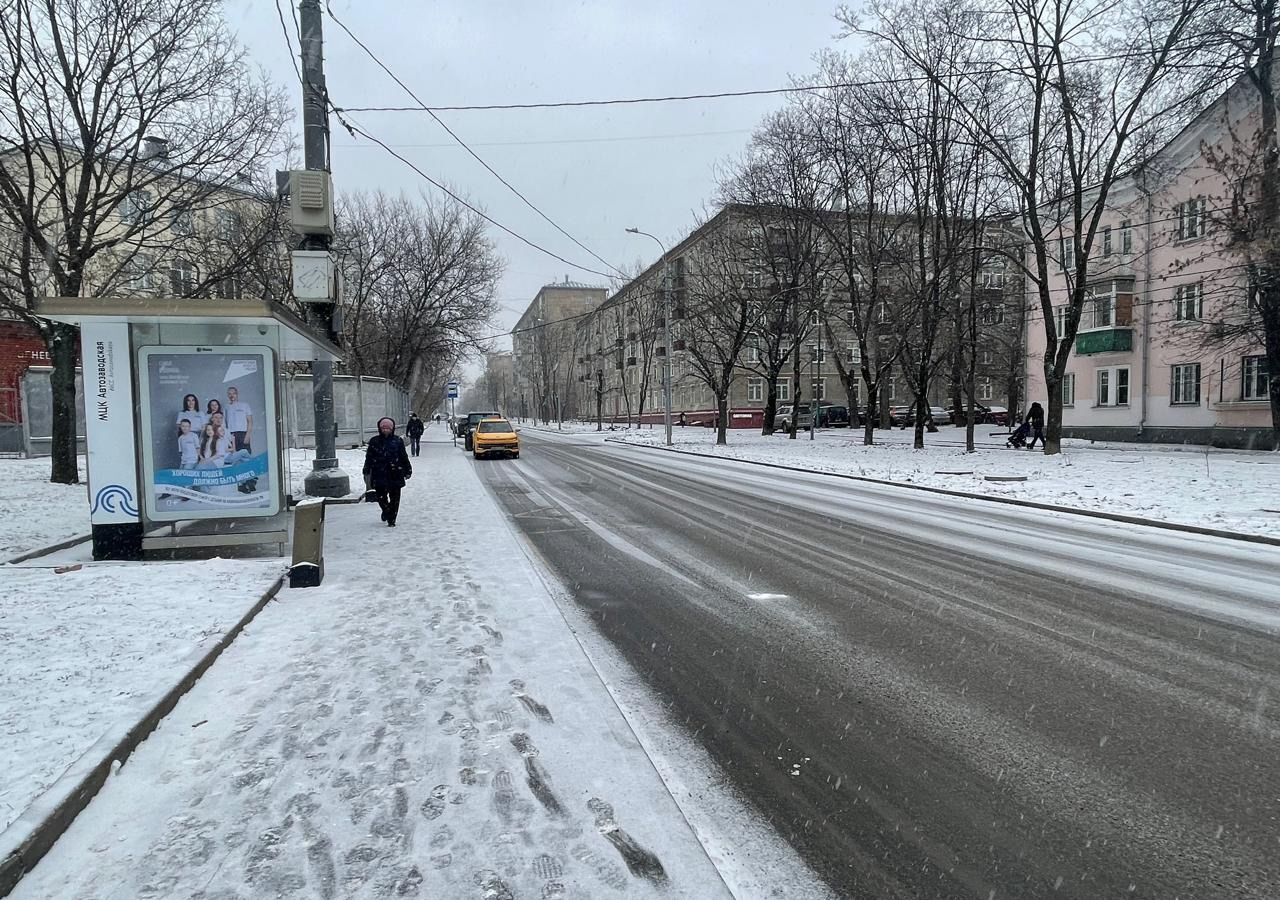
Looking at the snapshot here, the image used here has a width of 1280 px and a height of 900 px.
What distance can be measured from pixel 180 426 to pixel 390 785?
6674 millimetres

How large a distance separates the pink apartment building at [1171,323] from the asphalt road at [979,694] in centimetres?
2085

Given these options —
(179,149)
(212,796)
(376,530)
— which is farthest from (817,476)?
(212,796)

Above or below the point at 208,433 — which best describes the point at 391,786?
below

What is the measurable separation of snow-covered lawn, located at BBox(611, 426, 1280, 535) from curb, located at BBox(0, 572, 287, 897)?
12805 mm

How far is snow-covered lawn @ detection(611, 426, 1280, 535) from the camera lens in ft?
40.2

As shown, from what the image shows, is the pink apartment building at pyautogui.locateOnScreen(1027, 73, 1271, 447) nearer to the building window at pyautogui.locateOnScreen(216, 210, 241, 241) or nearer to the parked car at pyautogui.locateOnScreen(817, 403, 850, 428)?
the parked car at pyautogui.locateOnScreen(817, 403, 850, 428)

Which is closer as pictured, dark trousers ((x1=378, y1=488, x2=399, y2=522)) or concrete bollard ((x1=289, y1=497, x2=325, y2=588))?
concrete bollard ((x1=289, y1=497, x2=325, y2=588))

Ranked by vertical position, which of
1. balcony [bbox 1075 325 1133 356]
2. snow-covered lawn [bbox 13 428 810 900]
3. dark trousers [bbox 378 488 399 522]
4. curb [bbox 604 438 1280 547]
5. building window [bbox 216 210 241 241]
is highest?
building window [bbox 216 210 241 241]

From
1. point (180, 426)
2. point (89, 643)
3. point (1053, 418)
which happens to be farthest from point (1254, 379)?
point (89, 643)

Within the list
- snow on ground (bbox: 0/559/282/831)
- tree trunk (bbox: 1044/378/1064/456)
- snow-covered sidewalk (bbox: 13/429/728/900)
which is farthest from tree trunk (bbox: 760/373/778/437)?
snow-covered sidewalk (bbox: 13/429/728/900)

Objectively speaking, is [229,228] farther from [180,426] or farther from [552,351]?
[552,351]

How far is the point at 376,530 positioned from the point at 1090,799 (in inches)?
373

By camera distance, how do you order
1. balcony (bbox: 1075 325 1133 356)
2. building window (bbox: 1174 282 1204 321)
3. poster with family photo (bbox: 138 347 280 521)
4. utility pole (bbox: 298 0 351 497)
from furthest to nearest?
1. balcony (bbox: 1075 325 1133 356)
2. building window (bbox: 1174 282 1204 321)
3. utility pole (bbox: 298 0 351 497)
4. poster with family photo (bbox: 138 347 280 521)

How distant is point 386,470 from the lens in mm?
10969
